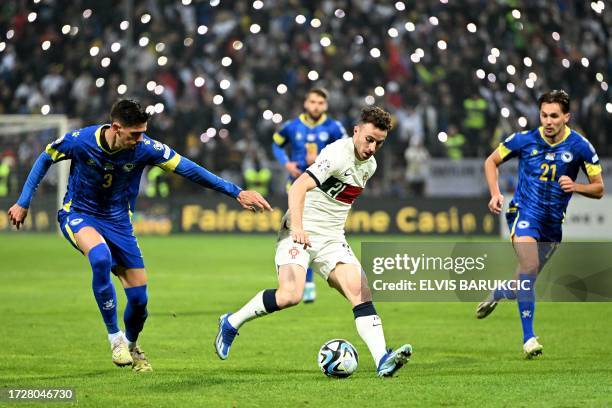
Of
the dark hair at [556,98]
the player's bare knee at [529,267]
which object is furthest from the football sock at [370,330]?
the dark hair at [556,98]

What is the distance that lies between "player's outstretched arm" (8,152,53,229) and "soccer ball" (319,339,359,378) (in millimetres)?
2417

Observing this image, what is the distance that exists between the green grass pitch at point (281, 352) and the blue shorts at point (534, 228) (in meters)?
0.97

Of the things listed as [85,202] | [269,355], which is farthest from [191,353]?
[85,202]

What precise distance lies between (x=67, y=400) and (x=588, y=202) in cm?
1946

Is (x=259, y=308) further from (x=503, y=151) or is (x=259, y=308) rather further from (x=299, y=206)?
(x=503, y=151)

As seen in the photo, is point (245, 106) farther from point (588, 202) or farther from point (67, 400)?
point (67, 400)

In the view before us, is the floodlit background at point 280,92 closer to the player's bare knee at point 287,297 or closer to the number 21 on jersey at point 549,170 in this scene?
the number 21 on jersey at point 549,170

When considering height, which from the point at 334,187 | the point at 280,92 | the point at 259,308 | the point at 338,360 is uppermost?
the point at 280,92

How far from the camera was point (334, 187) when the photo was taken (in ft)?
28.0

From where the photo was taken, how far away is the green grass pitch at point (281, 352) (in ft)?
24.0

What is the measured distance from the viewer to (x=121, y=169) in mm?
8453

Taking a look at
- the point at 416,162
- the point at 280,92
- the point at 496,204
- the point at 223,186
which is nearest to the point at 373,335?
the point at 223,186

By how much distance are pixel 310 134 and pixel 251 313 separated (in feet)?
20.3

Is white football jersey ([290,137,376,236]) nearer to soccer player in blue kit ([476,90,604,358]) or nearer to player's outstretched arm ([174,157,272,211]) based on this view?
player's outstretched arm ([174,157,272,211])
